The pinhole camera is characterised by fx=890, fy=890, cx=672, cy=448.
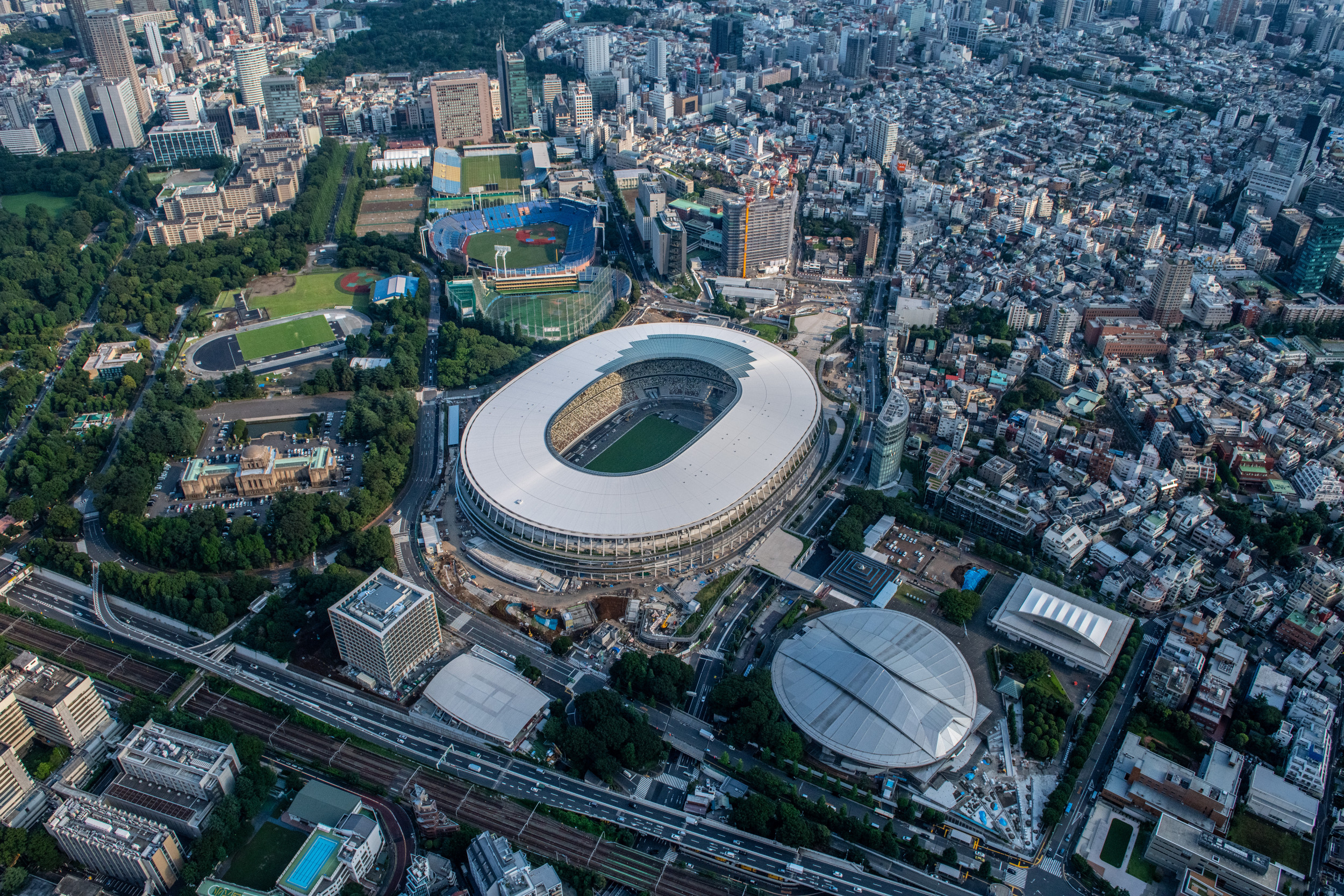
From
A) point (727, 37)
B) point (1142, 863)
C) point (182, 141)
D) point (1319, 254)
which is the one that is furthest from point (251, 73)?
point (1142, 863)

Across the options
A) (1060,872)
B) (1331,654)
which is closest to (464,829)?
(1060,872)

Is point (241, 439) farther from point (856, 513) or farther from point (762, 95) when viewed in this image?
point (762, 95)

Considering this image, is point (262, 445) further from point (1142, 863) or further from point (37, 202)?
point (37, 202)

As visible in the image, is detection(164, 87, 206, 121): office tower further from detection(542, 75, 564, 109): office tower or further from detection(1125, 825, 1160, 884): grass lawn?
detection(1125, 825, 1160, 884): grass lawn

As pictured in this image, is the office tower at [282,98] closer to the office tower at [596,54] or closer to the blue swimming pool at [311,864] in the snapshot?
the office tower at [596,54]

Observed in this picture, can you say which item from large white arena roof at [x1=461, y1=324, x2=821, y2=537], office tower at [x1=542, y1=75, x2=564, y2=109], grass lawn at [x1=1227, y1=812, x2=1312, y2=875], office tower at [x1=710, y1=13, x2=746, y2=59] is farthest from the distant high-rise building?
grass lawn at [x1=1227, y1=812, x2=1312, y2=875]

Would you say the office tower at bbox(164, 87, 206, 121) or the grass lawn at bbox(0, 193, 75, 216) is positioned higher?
the office tower at bbox(164, 87, 206, 121)

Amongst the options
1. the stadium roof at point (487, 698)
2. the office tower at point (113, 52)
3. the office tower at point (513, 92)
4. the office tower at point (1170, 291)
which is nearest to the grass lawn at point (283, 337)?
the stadium roof at point (487, 698)
